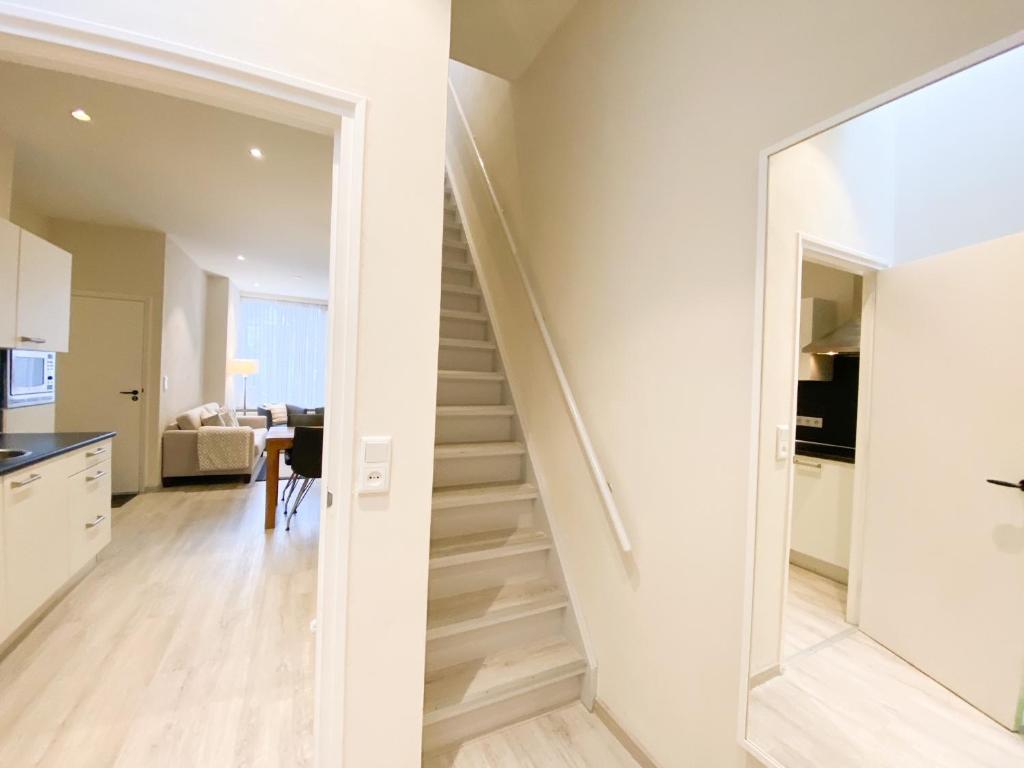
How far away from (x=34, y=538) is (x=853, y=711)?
3.39 metres

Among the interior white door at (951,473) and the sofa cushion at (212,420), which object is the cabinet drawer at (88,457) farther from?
the interior white door at (951,473)

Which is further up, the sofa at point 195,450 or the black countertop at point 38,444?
the black countertop at point 38,444

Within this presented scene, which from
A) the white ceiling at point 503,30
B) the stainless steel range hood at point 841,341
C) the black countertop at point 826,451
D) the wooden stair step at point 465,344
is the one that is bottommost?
the black countertop at point 826,451

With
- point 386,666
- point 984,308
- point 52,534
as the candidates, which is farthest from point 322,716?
point 52,534

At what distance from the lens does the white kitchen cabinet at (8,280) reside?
8.01 ft

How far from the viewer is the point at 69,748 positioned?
1.54 metres

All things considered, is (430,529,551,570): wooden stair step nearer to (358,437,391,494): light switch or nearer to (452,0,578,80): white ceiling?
(358,437,391,494): light switch

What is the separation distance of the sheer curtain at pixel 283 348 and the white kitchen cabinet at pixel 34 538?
5977mm

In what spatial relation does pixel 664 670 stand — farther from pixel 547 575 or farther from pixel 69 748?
pixel 69 748

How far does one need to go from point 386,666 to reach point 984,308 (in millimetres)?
1718

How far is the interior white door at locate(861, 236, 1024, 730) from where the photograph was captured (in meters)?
0.83

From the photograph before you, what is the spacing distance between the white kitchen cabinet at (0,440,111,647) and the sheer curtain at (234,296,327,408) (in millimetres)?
5573

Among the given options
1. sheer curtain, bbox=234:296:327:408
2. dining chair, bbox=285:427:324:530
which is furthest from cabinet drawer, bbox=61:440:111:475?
sheer curtain, bbox=234:296:327:408

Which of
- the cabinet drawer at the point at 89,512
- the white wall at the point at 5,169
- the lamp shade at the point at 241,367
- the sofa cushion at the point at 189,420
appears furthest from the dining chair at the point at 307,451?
the lamp shade at the point at 241,367
